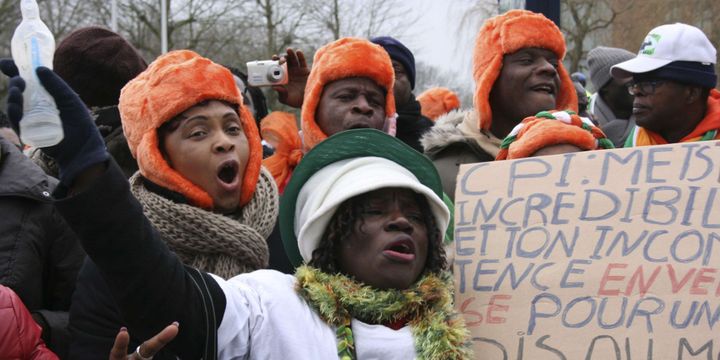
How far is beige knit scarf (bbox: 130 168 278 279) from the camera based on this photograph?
2.82 meters

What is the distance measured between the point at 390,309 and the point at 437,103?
495 centimetres

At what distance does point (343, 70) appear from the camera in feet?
13.1

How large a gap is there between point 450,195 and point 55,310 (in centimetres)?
155

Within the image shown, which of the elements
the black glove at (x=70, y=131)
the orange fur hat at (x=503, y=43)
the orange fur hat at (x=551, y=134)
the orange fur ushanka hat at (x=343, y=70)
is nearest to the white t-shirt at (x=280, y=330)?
the black glove at (x=70, y=131)

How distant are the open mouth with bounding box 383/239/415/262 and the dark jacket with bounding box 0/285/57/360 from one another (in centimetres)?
101

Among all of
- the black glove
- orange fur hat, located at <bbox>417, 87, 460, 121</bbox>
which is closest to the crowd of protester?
the black glove

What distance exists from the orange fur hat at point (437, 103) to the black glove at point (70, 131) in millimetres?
5308

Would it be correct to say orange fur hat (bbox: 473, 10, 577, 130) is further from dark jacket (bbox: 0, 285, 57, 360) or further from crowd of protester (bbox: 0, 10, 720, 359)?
dark jacket (bbox: 0, 285, 57, 360)

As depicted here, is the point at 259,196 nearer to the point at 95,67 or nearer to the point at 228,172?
the point at 228,172

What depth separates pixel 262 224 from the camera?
120 inches

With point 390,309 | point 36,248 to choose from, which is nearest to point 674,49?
point 390,309

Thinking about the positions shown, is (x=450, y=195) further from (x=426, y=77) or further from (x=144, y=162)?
(x=426, y=77)

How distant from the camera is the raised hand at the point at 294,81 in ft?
15.0

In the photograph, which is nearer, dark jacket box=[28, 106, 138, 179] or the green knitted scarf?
the green knitted scarf
